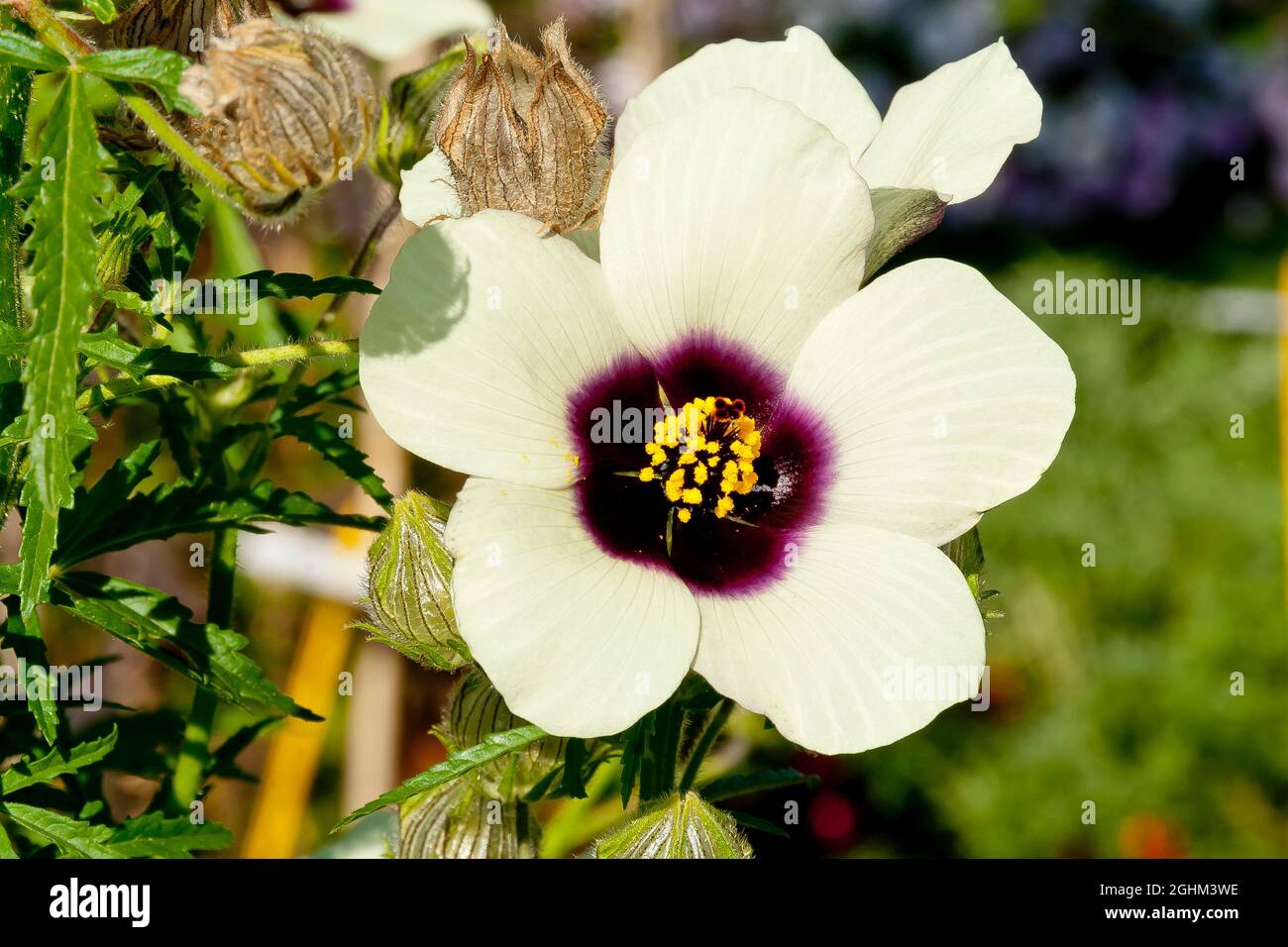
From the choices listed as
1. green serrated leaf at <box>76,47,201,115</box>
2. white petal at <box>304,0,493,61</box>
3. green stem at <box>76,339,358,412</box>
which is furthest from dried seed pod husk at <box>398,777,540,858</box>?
white petal at <box>304,0,493,61</box>

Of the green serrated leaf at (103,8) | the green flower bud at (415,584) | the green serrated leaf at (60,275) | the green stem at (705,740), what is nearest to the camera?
the green serrated leaf at (60,275)

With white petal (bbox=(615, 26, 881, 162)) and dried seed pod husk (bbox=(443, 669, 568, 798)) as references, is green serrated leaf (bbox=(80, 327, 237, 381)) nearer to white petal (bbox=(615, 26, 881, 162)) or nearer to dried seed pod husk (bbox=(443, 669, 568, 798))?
dried seed pod husk (bbox=(443, 669, 568, 798))

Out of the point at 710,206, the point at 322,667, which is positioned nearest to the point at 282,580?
the point at 322,667

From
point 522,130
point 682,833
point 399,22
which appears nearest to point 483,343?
point 522,130

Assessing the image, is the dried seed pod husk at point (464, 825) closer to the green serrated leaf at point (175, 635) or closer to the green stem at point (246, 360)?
the green serrated leaf at point (175, 635)

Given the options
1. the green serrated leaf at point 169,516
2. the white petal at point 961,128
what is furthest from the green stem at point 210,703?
the white petal at point 961,128

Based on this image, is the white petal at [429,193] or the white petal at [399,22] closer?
the white petal at [429,193]

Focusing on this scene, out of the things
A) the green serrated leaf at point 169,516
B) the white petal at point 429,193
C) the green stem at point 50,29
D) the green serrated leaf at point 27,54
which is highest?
the green stem at point 50,29
